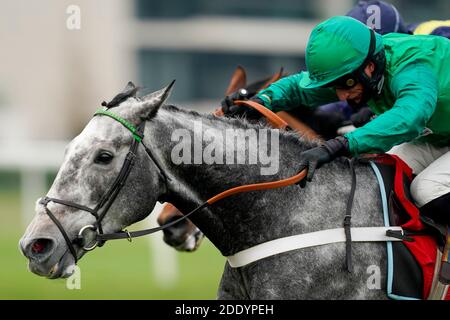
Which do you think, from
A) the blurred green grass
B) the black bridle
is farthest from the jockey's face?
the blurred green grass

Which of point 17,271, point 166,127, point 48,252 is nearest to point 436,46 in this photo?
point 166,127

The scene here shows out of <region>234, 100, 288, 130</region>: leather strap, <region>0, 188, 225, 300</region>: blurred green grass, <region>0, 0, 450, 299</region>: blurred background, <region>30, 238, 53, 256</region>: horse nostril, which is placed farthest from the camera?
<region>0, 0, 450, 299</region>: blurred background

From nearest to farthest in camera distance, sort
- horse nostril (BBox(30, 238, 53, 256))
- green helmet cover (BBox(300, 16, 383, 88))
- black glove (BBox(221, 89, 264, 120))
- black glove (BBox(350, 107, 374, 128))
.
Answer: horse nostril (BBox(30, 238, 53, 256)), green helmet cover (BBox(300, 16, 383, 88)), black glove (BBox(221, 89, 264, 120)), black glove (BBox(350, 107, 374, 128))

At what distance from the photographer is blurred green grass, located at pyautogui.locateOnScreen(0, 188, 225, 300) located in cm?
880

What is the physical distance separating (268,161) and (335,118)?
2.21m

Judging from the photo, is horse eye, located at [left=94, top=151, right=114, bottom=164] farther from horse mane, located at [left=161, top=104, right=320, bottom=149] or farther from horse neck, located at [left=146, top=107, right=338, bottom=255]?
horse mane, located at [left=161, top=104, right=320, bottom=149]

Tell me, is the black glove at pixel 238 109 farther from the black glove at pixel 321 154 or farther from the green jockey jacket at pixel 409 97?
the black glove at pixel 321 154

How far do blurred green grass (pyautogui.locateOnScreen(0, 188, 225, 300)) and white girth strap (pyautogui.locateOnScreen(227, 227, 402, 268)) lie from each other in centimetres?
345

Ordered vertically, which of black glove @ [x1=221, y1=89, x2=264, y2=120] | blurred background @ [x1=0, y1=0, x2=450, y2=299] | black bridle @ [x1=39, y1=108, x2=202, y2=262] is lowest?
blurred background @ [x1=0, y1=0, x2=450, y2=299]

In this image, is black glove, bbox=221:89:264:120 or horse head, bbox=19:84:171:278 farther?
black glove, bbox=221:89:264:120

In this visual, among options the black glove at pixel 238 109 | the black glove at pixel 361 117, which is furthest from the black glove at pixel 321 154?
the black glove at pixel 361 117

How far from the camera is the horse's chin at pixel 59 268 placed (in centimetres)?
359
